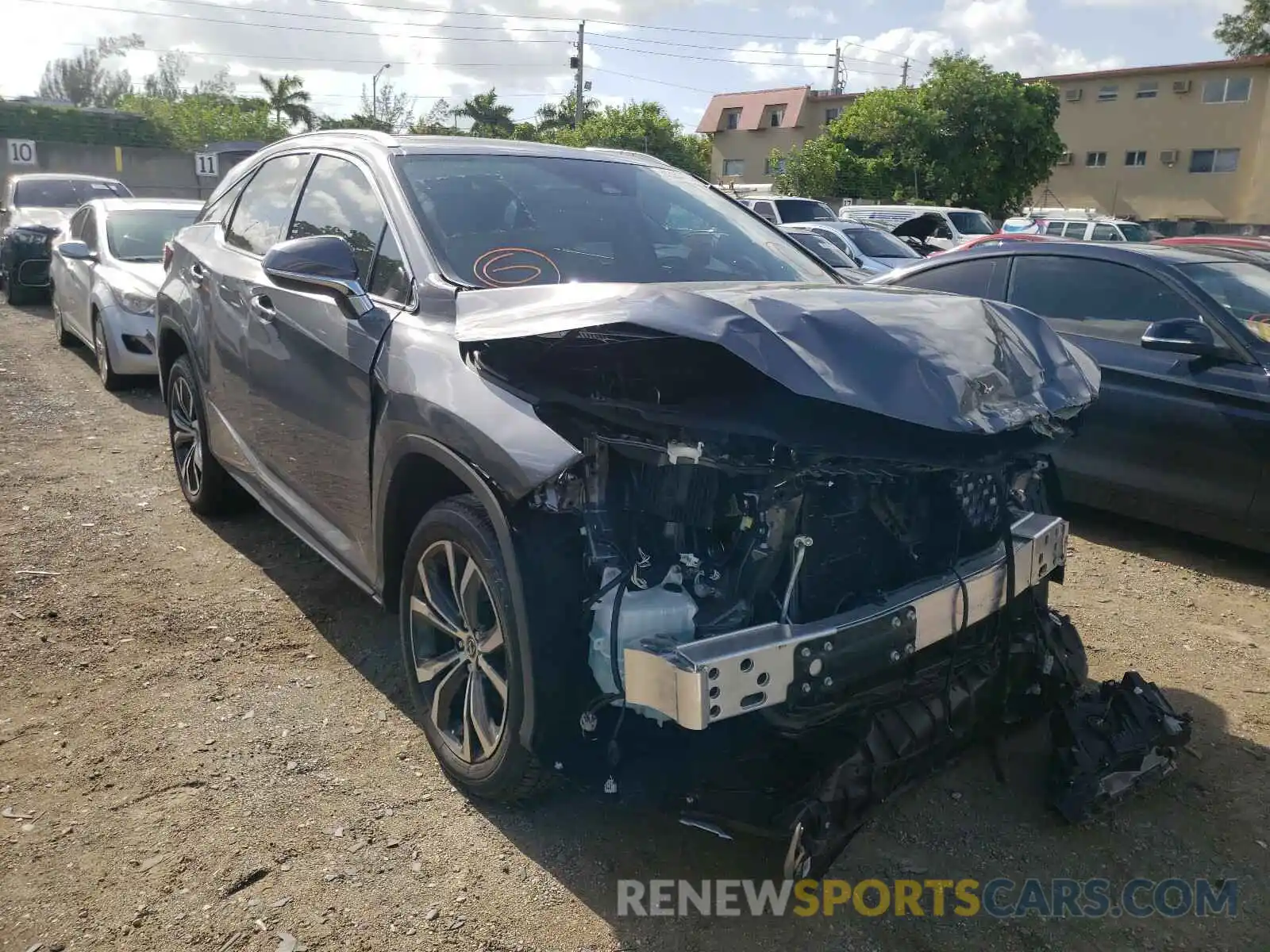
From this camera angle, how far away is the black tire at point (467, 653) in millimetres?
2645

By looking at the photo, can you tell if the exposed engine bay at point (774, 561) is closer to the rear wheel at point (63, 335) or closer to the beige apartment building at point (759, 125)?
the rear wheel at point (63, 335)

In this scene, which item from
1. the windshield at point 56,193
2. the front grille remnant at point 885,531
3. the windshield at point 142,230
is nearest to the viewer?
the front grille remnant at point 885,531

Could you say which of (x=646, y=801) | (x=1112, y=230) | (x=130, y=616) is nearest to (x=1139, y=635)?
(x=646, y=801)

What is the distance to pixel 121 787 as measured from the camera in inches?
121

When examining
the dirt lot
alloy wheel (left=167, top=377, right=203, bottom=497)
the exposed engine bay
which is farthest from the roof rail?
the dirt lot

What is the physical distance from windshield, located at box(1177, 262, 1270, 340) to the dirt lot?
54.4 inches

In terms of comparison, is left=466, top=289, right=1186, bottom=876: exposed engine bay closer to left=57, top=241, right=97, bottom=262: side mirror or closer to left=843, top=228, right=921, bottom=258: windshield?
left=57, top=241, right=97, bottom=262: side mirror

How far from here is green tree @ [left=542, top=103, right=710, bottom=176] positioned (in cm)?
4625

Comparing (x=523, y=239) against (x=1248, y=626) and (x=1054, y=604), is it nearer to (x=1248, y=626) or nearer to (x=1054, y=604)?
(x=1054, y=604)

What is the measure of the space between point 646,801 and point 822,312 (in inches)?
51.4

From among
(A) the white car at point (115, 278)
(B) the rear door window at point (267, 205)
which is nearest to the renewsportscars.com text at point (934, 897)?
(B) the rear door window at point (267, 205)

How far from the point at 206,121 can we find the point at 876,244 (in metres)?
37.1

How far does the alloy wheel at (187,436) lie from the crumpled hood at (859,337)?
9.40 feet

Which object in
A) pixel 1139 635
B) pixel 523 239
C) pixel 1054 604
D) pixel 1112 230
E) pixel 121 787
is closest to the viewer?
pixel 121 787
